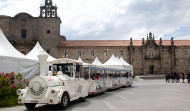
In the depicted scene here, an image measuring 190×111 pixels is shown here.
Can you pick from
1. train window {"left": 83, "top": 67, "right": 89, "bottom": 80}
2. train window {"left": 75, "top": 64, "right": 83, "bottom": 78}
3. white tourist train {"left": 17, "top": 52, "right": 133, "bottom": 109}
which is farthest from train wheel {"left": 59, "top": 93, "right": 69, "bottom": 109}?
train window {"left": 83, "top": 67, "right": 89, "bottom": 80}

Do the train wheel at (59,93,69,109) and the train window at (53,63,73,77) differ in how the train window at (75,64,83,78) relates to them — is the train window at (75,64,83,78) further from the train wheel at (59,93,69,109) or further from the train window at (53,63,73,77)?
the train wheel at (59,93,69,109)

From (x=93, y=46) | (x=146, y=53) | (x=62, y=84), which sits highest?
(x=93, y=46)

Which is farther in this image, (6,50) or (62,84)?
(6,50)

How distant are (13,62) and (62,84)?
6777 millimetres

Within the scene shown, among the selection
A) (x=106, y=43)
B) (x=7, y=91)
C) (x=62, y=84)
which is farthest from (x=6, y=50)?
(x=106, y=43)

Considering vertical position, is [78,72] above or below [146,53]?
below

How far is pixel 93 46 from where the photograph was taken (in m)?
50.2

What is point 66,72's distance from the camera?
38.5ft

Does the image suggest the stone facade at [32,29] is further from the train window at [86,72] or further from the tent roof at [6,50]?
the train window at [86,72]

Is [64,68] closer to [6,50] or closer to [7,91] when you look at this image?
[7,91]

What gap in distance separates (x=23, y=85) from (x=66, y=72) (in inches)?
154

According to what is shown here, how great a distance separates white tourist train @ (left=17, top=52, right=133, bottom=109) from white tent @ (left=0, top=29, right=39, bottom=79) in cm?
470

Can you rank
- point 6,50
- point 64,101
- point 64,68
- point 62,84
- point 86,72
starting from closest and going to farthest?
point 64,101 → point 62,84 → point 64,68 → point 86,72 → point 6,50

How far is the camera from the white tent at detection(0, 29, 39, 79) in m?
14.5
